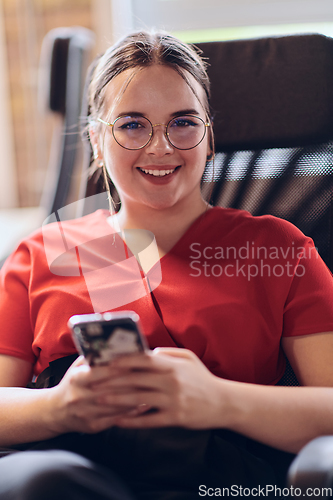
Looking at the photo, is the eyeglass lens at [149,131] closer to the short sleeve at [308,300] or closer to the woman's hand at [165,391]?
the short sleeve at [308,300]

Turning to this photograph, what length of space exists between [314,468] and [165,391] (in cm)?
21

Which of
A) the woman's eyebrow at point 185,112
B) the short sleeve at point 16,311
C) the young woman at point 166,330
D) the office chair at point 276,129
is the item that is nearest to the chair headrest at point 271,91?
the office chair at point 276,129

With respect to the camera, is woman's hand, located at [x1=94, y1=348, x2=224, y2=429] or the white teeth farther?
the white teeth

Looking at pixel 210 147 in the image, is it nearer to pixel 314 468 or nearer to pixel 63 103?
pixel 63 103

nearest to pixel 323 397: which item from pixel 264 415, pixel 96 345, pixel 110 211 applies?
pixel 264 415

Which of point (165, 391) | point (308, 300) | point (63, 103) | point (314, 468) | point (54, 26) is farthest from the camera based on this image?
point (54, 26)

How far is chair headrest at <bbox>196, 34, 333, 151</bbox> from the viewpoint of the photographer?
38.9 inches

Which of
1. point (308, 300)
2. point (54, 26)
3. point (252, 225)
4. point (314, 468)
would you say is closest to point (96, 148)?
point (252, 225)

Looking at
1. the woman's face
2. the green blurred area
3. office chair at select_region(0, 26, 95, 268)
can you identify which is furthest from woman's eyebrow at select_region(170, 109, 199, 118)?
the green blurred area

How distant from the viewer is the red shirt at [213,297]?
747 mm

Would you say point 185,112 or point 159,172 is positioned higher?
point 185,112

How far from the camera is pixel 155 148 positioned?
0.82 m

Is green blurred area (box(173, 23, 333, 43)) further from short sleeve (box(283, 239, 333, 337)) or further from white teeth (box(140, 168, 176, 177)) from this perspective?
short sleeve (box(283, 239, 333, 337))

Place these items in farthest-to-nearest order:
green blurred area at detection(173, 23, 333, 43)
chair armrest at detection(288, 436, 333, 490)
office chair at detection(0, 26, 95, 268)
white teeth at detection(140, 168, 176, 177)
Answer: green blurred area at detection(173, 23, 333, 43) → office chair at detection(0, 26, 95, 268) → white teeth at detection(140, 168, 176, 177) → chair armrest at detection(288, 436, 333, 490)
